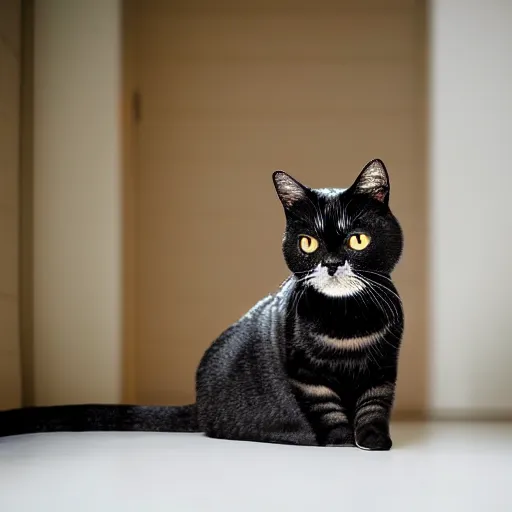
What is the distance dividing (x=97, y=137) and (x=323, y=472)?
3.61 feet

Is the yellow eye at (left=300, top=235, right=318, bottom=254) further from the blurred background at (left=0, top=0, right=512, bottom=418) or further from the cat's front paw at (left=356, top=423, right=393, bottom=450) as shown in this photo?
the blurred background at (left=0, top=0, right=512, bottom=418)

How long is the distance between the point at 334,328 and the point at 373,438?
186mm

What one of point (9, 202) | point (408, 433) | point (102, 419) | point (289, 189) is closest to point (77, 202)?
point (9, 202)

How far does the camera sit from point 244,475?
3.44ft

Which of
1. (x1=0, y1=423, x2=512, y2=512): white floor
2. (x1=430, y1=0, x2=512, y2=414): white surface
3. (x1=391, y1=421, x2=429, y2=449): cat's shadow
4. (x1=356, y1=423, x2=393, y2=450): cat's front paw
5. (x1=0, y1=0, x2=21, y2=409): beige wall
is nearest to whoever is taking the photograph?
(x1=0, y1=423, x2=512, y2=512): white floor

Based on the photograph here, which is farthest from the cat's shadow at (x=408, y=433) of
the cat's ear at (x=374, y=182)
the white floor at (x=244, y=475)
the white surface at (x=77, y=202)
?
the white surface at (x=77, y=202)

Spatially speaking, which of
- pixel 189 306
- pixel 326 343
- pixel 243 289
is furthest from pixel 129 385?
pixel 326 343

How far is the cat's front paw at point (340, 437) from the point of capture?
128cm

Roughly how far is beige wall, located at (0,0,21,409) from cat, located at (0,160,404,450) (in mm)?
627

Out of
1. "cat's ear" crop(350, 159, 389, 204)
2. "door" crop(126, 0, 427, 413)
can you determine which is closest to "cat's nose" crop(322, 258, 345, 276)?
"cat's ear" crop(350, 159, 389, 204)

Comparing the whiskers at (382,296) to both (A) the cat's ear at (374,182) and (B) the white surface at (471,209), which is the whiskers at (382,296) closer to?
(A) the cat's ear at (374,182)

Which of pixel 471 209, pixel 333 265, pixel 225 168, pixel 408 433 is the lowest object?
pixel 408 433

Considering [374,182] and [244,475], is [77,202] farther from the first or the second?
[244,475]

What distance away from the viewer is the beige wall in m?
1.71
